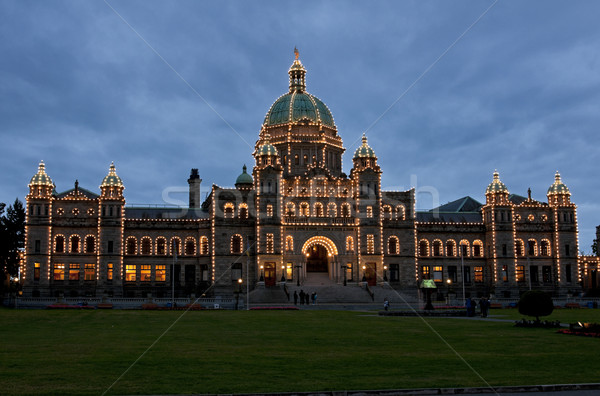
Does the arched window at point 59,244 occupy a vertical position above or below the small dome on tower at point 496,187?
below

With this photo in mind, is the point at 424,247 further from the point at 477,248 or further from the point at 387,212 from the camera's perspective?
the point at 387,212

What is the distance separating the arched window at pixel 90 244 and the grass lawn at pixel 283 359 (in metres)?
60.3

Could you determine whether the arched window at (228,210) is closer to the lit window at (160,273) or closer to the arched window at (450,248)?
the lit window at (160,273)

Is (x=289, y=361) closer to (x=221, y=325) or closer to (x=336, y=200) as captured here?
(x=221, y=325)

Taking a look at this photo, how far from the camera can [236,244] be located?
3844 inches

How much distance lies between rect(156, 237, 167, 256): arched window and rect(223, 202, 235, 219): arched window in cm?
1014

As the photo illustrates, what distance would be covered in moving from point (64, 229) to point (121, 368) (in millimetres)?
79263

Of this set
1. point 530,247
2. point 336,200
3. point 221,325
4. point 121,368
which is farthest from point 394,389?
point 530,247

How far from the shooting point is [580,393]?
18.8m

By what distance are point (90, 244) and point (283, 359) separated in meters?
78.7

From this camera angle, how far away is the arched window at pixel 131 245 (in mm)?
100938

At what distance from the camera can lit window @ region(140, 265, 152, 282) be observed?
101 m

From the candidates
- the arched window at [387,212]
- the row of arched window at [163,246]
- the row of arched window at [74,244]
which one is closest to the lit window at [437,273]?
the arched window at [387,212]

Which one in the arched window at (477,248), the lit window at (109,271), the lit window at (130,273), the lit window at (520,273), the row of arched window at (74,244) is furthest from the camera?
the arched window at (477,248)
